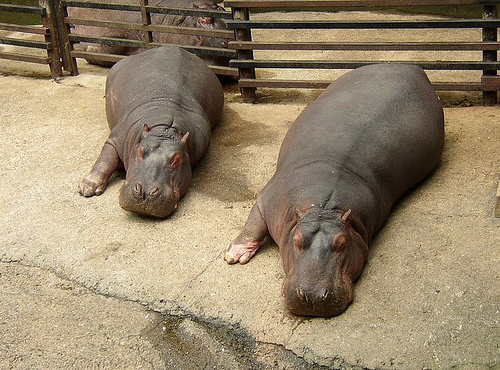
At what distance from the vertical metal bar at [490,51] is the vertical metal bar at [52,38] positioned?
417 cm

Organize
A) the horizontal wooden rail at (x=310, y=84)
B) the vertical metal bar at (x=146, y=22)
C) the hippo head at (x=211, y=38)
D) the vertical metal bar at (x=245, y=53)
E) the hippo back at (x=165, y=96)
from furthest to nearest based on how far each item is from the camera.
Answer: the hippo head at (x=211, y=38) → the vertical metal bar at (x=146, y=22) → the vertical metal bar at (x=245, y=53) → the horizontal wooden rail at (x=310, y=84) → the hippo back at (x=165, y=96)

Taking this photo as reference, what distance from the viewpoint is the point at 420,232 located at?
489 centimetres

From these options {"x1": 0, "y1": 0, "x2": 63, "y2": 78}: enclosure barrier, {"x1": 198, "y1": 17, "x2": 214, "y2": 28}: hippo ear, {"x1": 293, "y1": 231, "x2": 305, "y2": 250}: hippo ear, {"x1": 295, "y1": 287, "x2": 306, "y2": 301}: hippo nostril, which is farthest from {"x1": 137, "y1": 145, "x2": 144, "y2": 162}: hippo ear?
{"x1": 0, "y1": 0, "x2": 63, "y2": 78}: enclosure barrier

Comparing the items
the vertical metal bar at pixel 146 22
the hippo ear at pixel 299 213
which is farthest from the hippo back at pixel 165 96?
the hippo ear at pixel 299 213

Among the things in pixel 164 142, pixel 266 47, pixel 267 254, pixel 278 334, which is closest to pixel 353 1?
pixel 266 47

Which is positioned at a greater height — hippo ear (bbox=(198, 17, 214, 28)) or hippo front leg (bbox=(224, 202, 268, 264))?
hippo ear (bbox=(198, 17, 214, 28))

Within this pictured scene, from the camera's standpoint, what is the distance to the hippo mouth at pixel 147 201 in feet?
17.4

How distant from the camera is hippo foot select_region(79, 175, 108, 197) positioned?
19.0ft

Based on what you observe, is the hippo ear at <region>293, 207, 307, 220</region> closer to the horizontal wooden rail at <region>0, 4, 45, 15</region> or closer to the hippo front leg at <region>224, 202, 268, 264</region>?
the hippo front leg at <region>224, 202, 268, 264</region>

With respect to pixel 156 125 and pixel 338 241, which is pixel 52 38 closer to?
pixel 156 125

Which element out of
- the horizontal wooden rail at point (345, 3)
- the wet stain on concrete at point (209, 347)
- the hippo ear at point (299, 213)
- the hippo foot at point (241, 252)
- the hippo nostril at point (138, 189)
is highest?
the horizontal wooden rail at point (345, 3)

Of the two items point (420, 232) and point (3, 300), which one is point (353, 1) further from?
point (3, 300)

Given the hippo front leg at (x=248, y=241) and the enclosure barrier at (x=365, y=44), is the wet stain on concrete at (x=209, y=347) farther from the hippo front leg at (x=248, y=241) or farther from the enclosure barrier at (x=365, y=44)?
the enclosure barrier at (x=365, y=44)

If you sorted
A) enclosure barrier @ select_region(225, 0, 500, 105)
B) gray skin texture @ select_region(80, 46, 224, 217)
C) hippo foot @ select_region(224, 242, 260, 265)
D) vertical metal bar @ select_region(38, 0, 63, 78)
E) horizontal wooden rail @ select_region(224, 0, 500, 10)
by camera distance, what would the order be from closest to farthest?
hippo foot @ select_region(224, 242, 260, 265)
gray skin texture @ select_region(80, 46, 224, 217)
horizontal wooden rail @ select_region(224, 0, 500, 10)
enclosure barrier @ select_region(225, 0, 500, 105)
vertical metal bar @ select_region(38, 0, 63, 78)
